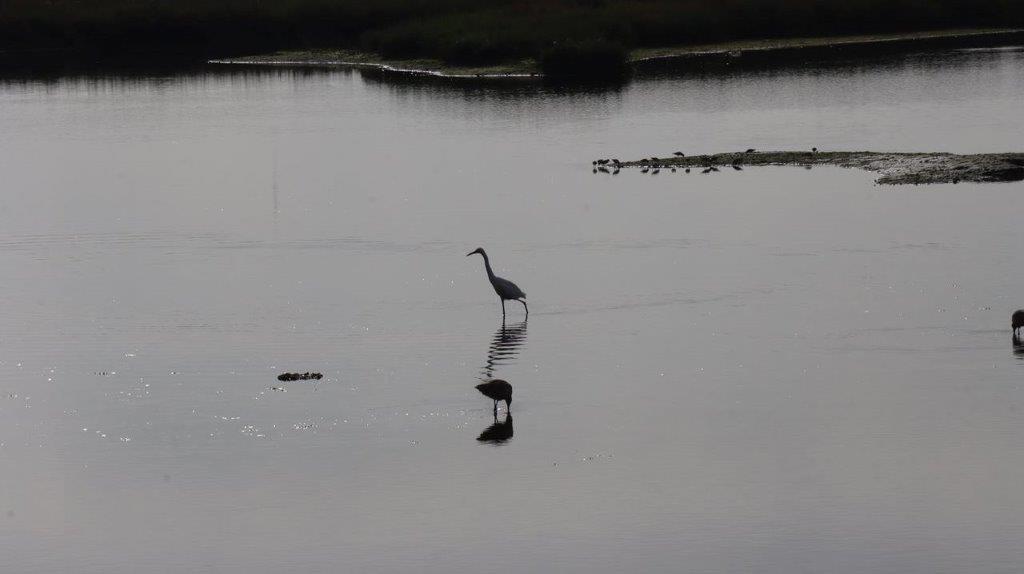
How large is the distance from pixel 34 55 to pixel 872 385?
65.0 m

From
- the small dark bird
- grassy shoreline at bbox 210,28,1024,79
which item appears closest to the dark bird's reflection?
the small dark bird

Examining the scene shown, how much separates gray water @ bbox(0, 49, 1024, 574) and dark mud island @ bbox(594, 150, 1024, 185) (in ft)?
3.31

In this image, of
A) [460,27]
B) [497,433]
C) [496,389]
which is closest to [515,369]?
[496,389]

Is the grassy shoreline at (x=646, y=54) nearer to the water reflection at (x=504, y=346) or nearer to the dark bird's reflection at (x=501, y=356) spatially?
the water reflection at (x=504, y=346)

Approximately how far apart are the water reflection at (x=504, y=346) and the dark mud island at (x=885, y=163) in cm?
1446

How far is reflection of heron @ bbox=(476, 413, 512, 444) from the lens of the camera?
54.8 feet

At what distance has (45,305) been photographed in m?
24.4

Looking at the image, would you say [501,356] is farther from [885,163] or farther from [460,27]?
[460,27]

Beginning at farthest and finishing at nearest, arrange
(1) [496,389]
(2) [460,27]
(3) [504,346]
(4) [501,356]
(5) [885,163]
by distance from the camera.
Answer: (2) [460,27] < (5) [885,163] < (3) [504,346] < (4) [501,356] < (1) [496,389]

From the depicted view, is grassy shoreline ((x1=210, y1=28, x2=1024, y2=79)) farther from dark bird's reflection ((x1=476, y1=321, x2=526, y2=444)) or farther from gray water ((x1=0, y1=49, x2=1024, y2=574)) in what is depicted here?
dark bird's reflection ((x1=476, y1=321, x2=526, y2=444))

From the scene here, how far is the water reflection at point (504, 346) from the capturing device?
1967 centimetres

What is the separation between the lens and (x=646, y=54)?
66062mm

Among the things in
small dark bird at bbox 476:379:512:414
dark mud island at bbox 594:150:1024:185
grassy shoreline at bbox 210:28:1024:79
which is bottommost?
small dark bird at bbox 476:379:512:414

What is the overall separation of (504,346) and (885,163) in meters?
17.5
